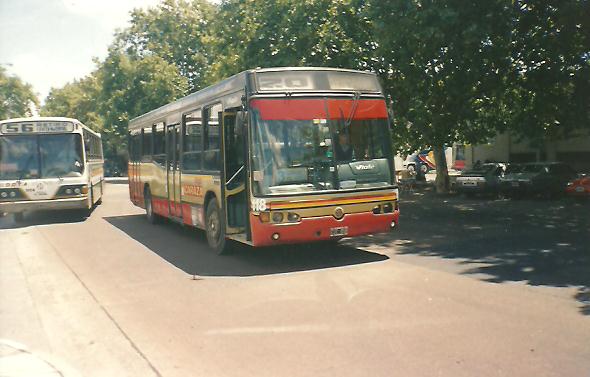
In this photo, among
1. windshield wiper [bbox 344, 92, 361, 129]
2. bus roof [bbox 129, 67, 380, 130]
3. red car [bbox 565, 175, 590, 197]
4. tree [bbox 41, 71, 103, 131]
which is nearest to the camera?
bus roof [bbox 129, 67, 380, 130]

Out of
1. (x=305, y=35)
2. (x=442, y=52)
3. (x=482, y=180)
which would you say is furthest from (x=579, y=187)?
(x=305, y=35)

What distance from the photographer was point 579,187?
22.2 metres

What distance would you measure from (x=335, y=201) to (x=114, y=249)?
508cm

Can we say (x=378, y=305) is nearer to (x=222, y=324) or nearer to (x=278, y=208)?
(x=222, y=324)

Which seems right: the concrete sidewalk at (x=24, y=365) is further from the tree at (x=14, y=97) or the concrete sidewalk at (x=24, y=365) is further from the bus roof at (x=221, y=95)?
the tree at (x=14, y=97)

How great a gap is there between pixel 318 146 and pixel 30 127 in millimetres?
10279

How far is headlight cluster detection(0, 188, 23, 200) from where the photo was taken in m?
15.1

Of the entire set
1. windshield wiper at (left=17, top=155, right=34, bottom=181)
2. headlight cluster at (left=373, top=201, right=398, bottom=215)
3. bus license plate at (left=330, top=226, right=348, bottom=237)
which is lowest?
bus license plate at (left=330, top=226, right=348, bottom=237)

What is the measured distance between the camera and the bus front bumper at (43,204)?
1515cm

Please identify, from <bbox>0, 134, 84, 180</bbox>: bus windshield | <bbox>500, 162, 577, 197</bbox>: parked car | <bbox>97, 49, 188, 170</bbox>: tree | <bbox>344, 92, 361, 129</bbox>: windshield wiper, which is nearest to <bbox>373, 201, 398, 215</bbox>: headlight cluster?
<bbox>344, 92, 361, 129</bbox>: windshield wiper

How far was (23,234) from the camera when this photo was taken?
46.9ft

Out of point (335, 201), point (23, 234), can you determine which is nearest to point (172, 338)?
point (335, 201)

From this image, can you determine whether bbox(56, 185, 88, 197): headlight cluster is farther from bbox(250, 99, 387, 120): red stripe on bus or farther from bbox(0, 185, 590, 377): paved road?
bbox(250, 99, 387, 120): red stripe on bus

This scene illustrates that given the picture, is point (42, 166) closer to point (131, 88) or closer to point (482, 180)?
point (482, 180)
